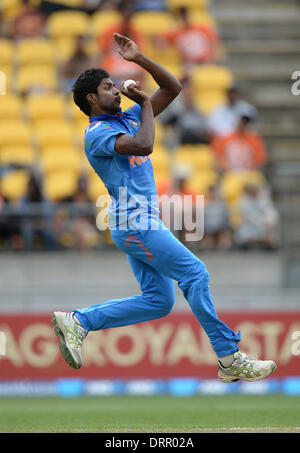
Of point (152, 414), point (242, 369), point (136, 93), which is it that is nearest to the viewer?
point (136, 93)

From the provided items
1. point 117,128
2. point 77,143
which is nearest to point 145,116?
point 117,128

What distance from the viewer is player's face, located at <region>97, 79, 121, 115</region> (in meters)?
7.07

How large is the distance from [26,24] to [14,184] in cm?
411

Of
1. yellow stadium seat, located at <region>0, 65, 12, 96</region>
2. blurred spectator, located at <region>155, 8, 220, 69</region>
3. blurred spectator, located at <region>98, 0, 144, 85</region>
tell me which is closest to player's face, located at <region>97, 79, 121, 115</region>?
blurred spectator, located at <region>98, 0, 144, 85</region>

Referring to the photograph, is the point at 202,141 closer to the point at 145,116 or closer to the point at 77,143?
the point at 77,143

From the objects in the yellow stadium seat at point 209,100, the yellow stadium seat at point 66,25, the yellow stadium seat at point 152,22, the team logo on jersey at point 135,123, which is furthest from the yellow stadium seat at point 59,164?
the team logo on jersey at point 135,123

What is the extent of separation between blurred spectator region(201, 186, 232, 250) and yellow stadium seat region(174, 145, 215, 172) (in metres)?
1.81

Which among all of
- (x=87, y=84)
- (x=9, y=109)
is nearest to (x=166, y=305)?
(x=87, y=84)

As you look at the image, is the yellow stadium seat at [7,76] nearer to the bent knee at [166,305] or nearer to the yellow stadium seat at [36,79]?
the yellow stadium seat at [36,79]

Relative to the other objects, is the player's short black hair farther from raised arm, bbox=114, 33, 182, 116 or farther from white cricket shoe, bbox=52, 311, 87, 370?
white cricket shoe, bbox=52, 311, 87, 370

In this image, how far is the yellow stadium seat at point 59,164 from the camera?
14188 mm

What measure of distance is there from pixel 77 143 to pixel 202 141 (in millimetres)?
1965

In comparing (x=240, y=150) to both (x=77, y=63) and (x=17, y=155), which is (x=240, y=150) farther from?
(x=17, y=155)

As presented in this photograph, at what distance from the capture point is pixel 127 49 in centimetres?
702
